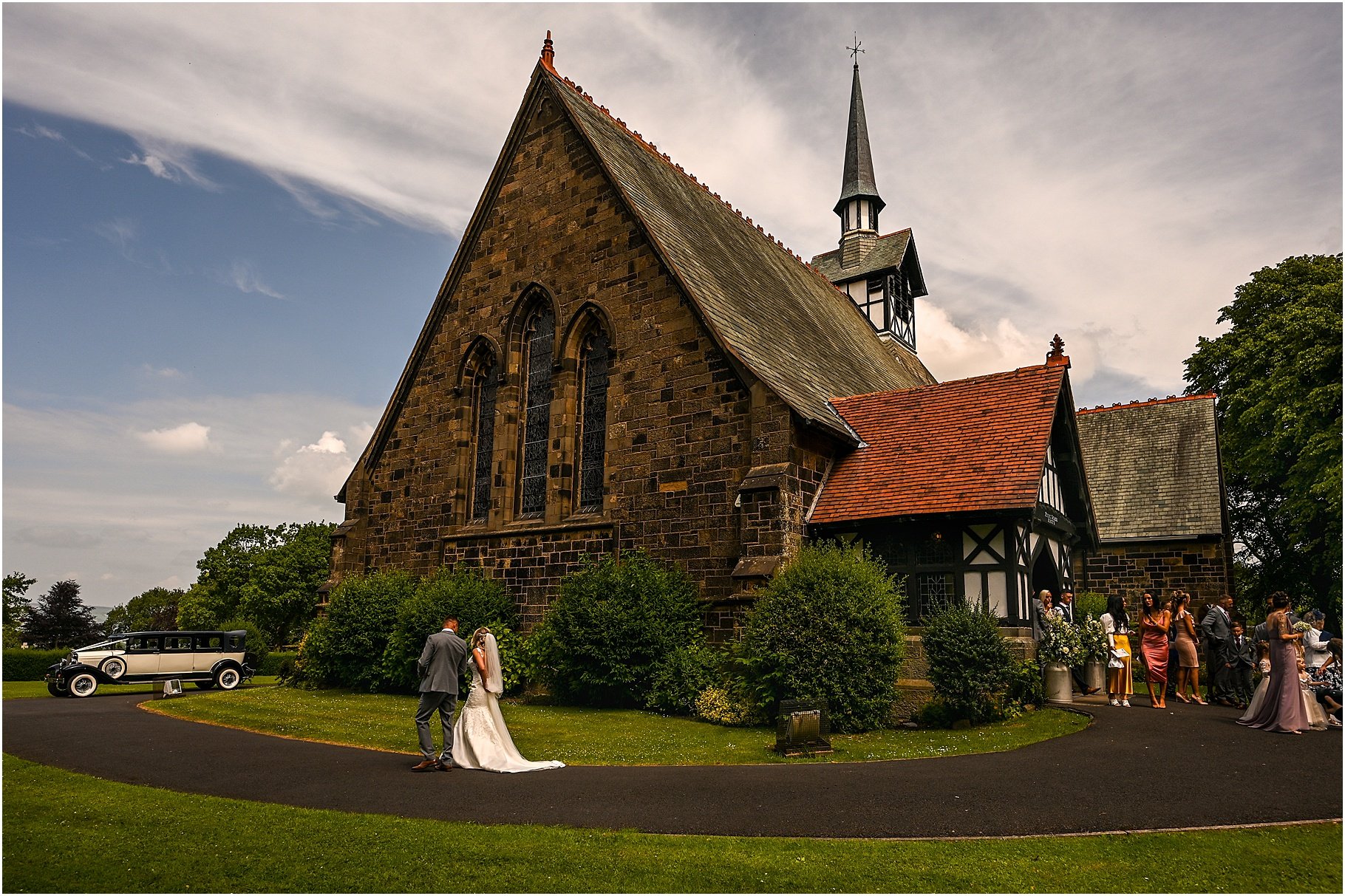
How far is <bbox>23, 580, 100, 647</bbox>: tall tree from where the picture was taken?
54.8m

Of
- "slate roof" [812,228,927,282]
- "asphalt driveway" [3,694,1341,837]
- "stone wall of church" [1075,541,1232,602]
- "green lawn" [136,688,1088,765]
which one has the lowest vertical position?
"green lawn" [136,688,1088,765]

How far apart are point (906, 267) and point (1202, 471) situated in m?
16.9

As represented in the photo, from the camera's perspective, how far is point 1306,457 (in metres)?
26.0

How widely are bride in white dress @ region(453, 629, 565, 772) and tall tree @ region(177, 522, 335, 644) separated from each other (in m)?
49.3

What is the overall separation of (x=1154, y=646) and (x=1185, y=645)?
1108mm

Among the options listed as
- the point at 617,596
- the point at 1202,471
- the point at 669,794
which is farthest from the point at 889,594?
the point at 1202,471

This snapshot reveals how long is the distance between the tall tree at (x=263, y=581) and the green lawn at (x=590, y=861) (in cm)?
5261

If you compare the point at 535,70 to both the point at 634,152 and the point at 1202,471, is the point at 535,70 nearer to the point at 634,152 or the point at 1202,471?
the point at 634,152

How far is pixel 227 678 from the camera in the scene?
2744 centimetres

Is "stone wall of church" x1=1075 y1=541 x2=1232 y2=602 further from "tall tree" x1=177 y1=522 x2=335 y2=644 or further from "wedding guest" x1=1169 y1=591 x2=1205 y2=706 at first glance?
"tall tree" x1=177 y1=522 x2=335 y2=644

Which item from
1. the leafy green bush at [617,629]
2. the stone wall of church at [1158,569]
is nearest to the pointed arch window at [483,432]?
the leafy green bush at [617,629]

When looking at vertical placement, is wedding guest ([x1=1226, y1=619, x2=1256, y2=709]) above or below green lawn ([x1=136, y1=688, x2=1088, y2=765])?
above

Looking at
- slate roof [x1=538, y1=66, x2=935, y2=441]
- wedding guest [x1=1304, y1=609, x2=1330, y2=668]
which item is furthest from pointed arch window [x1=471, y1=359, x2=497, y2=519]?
wedding guest [x1=1304, y1=609, x2=1330, y2=668]

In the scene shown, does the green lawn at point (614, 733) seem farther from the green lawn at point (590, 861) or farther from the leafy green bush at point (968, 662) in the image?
the green lawn at point (590, 861)
